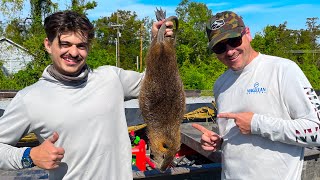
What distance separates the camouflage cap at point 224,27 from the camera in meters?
2.91

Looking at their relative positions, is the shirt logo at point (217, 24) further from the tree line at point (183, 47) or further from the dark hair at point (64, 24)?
the tree line at point (183, 47)

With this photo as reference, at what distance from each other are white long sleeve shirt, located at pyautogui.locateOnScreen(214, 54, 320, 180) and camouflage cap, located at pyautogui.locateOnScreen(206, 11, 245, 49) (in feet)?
0.99

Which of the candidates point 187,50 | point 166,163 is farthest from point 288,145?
point 187,50

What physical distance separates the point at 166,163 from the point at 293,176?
97 cm

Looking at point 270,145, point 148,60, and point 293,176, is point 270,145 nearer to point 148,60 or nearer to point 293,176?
point 293,176

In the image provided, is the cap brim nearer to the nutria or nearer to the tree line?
the nutria

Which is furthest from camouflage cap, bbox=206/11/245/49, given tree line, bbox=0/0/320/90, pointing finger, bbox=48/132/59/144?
tree line, bbox=0/0/320/90

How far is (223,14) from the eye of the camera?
307 centimetres

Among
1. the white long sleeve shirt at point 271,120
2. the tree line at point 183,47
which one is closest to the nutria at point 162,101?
the white long sleeve shirt at point 271,120

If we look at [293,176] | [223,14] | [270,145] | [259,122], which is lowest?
[293,176]

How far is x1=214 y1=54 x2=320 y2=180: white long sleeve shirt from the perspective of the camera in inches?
105

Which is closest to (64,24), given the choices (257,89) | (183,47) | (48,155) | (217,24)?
(48,155)

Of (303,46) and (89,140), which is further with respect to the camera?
(303,46)

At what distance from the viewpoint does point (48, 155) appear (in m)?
2.25
